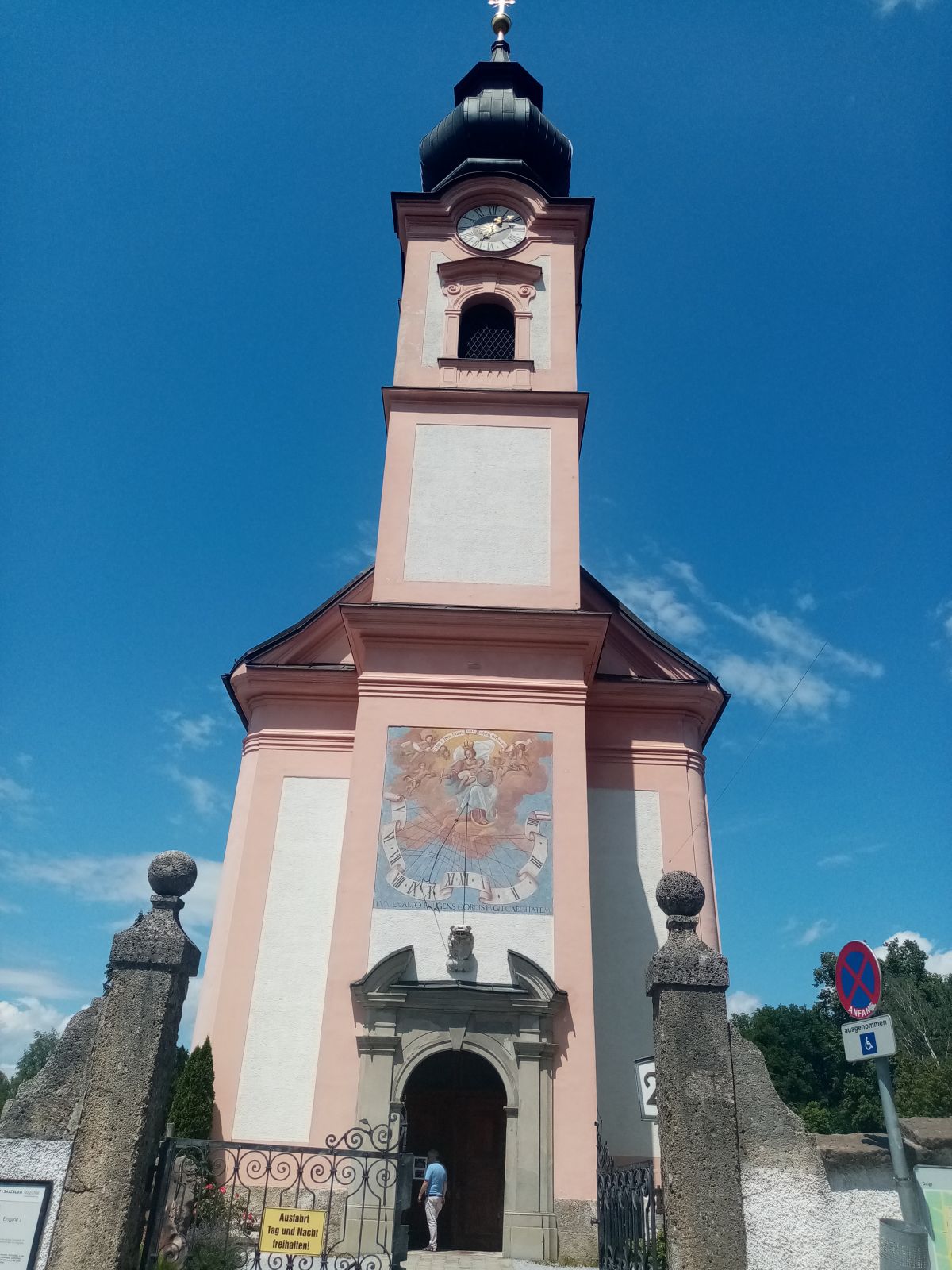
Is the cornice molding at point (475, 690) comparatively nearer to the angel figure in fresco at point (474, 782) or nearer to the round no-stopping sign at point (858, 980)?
the angel figure in fresco at point (474, 782)

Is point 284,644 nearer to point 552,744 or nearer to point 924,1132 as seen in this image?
point 552,744

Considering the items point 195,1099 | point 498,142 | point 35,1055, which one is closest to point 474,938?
point 195,1099

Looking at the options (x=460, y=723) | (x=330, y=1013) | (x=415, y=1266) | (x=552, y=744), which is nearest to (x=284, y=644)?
(x=460, y=723)

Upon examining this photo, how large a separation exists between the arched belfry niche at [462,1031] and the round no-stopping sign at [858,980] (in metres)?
6.36

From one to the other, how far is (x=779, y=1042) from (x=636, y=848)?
4419 cm

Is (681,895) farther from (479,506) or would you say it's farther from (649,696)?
(479,506)

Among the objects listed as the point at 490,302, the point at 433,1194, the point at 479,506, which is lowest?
the point at 433,1194

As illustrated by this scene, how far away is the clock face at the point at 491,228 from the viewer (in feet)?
60.6

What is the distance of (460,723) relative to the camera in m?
13.6

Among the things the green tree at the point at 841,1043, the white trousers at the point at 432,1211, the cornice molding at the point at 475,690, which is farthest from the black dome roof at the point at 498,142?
the green tree at the point at 841,1043

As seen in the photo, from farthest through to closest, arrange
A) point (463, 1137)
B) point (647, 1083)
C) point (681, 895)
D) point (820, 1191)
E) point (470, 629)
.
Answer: point (470, 629), point (463, 1137), point (647, 1083), point (681, 895), point (820, 1191)

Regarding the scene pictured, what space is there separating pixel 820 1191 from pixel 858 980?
1202 mm

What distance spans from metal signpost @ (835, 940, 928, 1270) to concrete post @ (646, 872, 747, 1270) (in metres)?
0.77

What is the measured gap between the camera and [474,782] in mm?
13016
